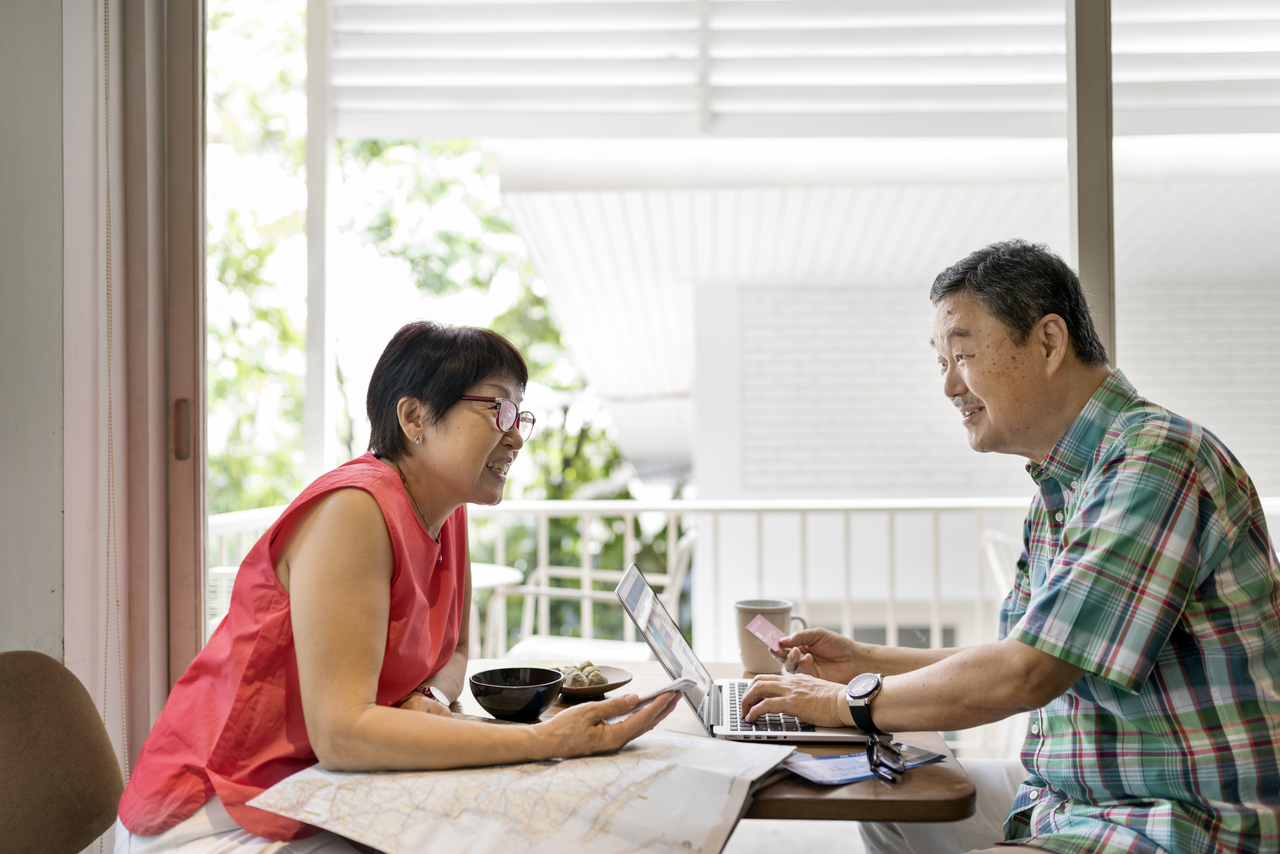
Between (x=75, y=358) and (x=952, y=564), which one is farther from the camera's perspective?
(x=952, y=564)

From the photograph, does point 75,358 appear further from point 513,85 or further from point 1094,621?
point 1094,621

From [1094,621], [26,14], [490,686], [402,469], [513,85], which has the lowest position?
[490,686]

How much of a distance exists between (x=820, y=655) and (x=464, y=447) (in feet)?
2.56

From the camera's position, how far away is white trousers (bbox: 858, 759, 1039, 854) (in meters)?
1.56

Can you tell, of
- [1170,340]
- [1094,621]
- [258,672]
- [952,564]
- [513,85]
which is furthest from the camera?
A: [952,564]

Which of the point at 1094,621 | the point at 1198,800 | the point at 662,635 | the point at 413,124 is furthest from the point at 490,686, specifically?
the point at 413,124

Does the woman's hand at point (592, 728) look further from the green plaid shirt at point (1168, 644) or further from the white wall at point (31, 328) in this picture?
the white wall at point (31, 328)

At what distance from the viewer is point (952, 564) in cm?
623

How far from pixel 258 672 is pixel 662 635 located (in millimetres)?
641

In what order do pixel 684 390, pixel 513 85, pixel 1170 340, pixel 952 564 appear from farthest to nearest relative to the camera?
pixel 684 390 < pixel 952 564 < pixel 513 85 < pixel 1170 340

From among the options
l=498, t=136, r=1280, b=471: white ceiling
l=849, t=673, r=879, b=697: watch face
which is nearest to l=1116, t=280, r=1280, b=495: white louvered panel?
l=498, t=136, r=1280, b=471: white ceiling

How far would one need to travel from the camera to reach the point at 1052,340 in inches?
55.7

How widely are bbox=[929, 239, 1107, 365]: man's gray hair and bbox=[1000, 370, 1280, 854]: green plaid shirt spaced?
0.19 metres

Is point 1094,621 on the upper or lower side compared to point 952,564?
upper
